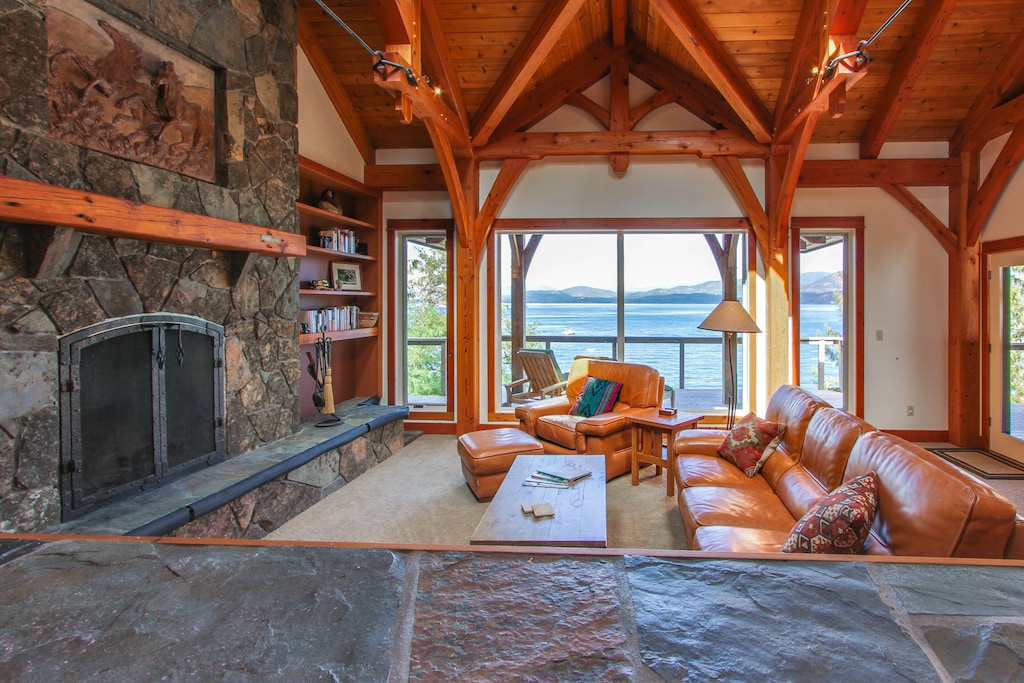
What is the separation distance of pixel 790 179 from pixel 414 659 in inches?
216

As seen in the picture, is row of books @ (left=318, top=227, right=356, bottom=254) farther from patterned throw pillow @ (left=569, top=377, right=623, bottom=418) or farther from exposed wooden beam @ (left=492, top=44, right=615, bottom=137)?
patterned throw pillow @ (left=569, top=377, right=623, bottom=418)

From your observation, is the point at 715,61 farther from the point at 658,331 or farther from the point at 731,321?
the point at 658,331

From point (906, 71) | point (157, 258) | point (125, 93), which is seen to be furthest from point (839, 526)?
Result: point (906, 71)

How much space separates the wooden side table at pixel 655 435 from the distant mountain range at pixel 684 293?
6.29 feet

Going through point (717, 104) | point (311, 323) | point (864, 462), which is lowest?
point (864, 462)

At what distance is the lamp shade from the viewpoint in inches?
169

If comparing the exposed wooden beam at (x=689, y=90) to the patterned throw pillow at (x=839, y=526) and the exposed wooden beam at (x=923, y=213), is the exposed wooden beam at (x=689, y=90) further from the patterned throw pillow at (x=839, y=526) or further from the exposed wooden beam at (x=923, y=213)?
the patterned throw pillow at (x=839, y=526)

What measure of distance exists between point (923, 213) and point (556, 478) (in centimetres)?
493

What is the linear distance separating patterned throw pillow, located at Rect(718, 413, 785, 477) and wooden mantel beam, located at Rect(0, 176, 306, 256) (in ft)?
10.6

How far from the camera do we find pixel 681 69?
211 inches

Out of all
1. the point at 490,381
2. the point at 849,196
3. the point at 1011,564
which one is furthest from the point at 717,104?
the point at 1011,564

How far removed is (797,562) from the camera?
94 cm

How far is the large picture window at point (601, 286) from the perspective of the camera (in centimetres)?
591

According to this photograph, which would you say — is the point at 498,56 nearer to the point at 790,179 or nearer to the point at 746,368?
the point at 790,179
